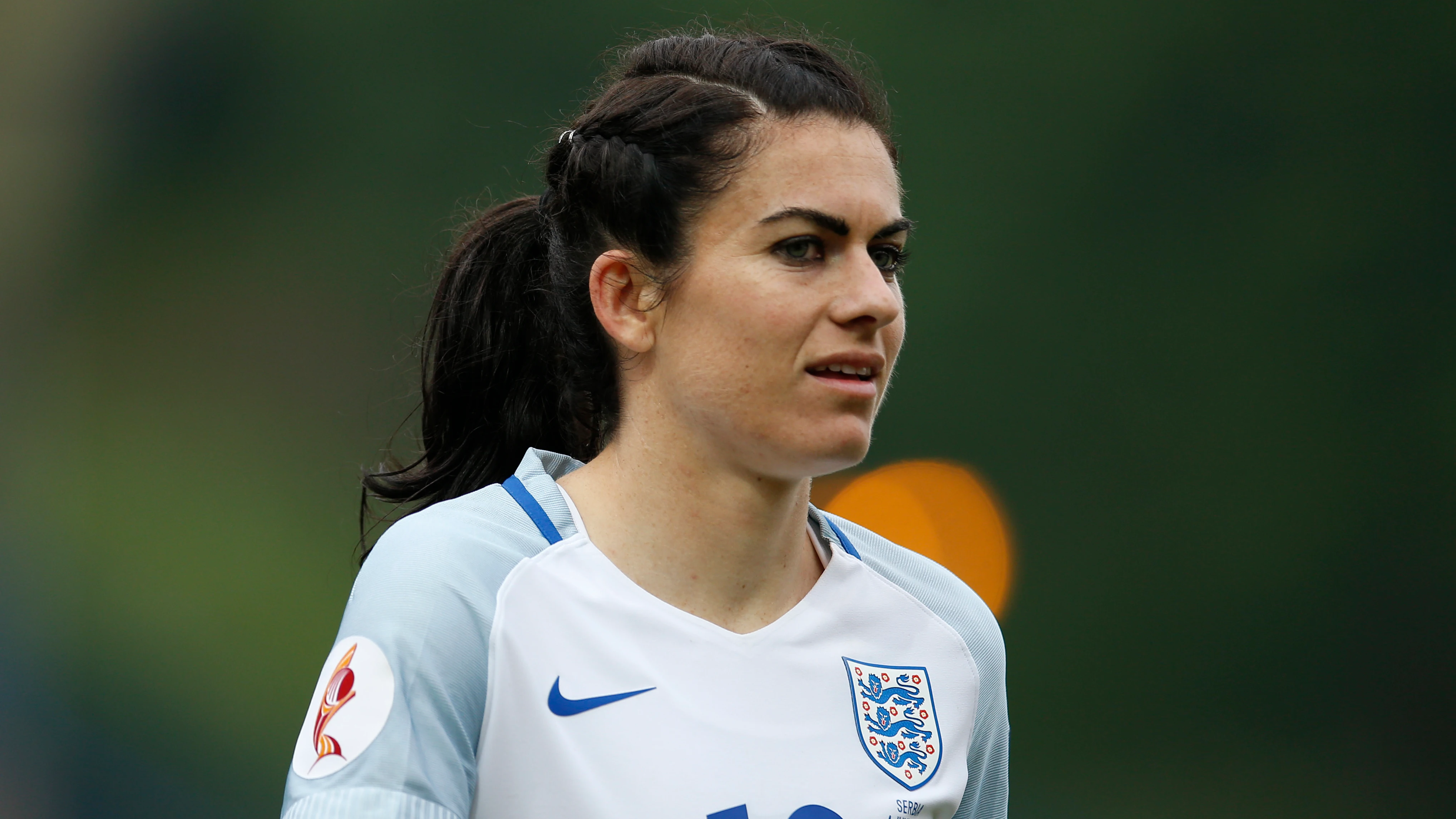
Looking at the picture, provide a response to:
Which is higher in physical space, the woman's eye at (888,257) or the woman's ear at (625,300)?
the woman's eye at (888,257)

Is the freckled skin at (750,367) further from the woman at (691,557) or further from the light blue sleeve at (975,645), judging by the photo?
the light blue sleeve at (975,645)

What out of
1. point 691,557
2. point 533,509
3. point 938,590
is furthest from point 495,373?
point 938,590

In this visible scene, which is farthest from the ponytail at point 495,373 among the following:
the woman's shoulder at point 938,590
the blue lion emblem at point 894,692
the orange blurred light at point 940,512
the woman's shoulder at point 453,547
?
the orange blurred light at point 940,512

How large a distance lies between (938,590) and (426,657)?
34.5 inches

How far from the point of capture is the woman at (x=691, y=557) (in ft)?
5.34

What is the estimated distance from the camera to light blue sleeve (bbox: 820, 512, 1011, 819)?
6.72 ft

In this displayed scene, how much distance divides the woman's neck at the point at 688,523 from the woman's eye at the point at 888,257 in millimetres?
343

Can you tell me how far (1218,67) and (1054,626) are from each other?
2.92 m

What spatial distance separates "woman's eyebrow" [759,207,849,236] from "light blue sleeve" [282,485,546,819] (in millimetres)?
537

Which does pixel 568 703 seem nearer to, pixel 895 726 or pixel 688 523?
pixel 688 523

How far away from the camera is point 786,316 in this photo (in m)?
1.77

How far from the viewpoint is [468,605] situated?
5.43 feet

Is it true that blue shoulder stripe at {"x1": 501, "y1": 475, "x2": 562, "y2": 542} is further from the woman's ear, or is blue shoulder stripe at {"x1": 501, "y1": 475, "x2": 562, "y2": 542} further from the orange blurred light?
the orange blurred light

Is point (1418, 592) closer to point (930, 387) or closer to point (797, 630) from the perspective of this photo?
point (930, 387)
